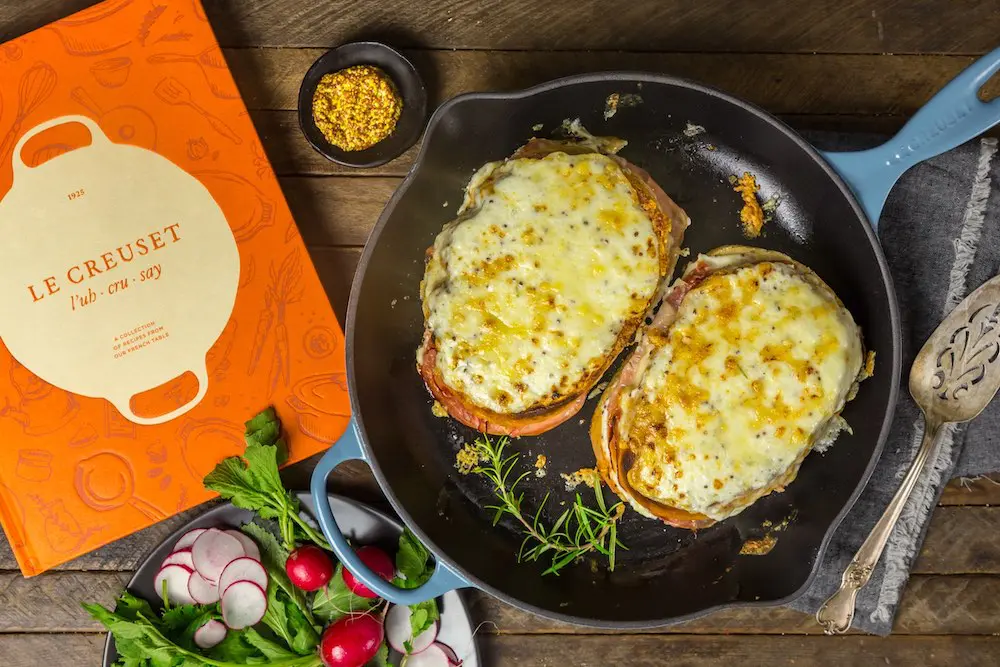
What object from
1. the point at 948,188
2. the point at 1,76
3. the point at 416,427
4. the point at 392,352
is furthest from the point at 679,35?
the point at 1,76

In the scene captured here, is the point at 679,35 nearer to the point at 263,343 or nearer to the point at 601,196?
the point at 601,196

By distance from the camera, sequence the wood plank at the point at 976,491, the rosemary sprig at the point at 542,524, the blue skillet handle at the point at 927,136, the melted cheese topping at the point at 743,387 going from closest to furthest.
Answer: the blue skillet handle at the point at 927,136
the melted cheese topping at the point at 743,387
the rosemary sprig at the point at 542,524
the wood plank at the point at 976,491

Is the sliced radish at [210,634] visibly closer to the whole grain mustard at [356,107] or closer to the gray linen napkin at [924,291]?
the whole grain mustard at [356,107]

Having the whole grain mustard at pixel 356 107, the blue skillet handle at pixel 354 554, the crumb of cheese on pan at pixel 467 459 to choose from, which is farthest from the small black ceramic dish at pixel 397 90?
the crumb of cheese on pan at pixel 467 459

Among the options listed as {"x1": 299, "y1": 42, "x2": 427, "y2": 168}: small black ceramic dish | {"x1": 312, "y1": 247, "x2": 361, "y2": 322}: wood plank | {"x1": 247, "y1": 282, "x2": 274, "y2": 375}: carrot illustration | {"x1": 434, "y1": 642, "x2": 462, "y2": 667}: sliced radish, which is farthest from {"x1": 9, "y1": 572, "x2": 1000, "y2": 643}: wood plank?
{"x1": 299, "y1": 42, "x2": 427, "y2": 168}: small black ceramic dish

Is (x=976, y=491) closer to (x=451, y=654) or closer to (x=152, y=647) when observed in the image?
(x=451, y=654)

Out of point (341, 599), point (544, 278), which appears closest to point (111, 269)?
point (341, 599)
